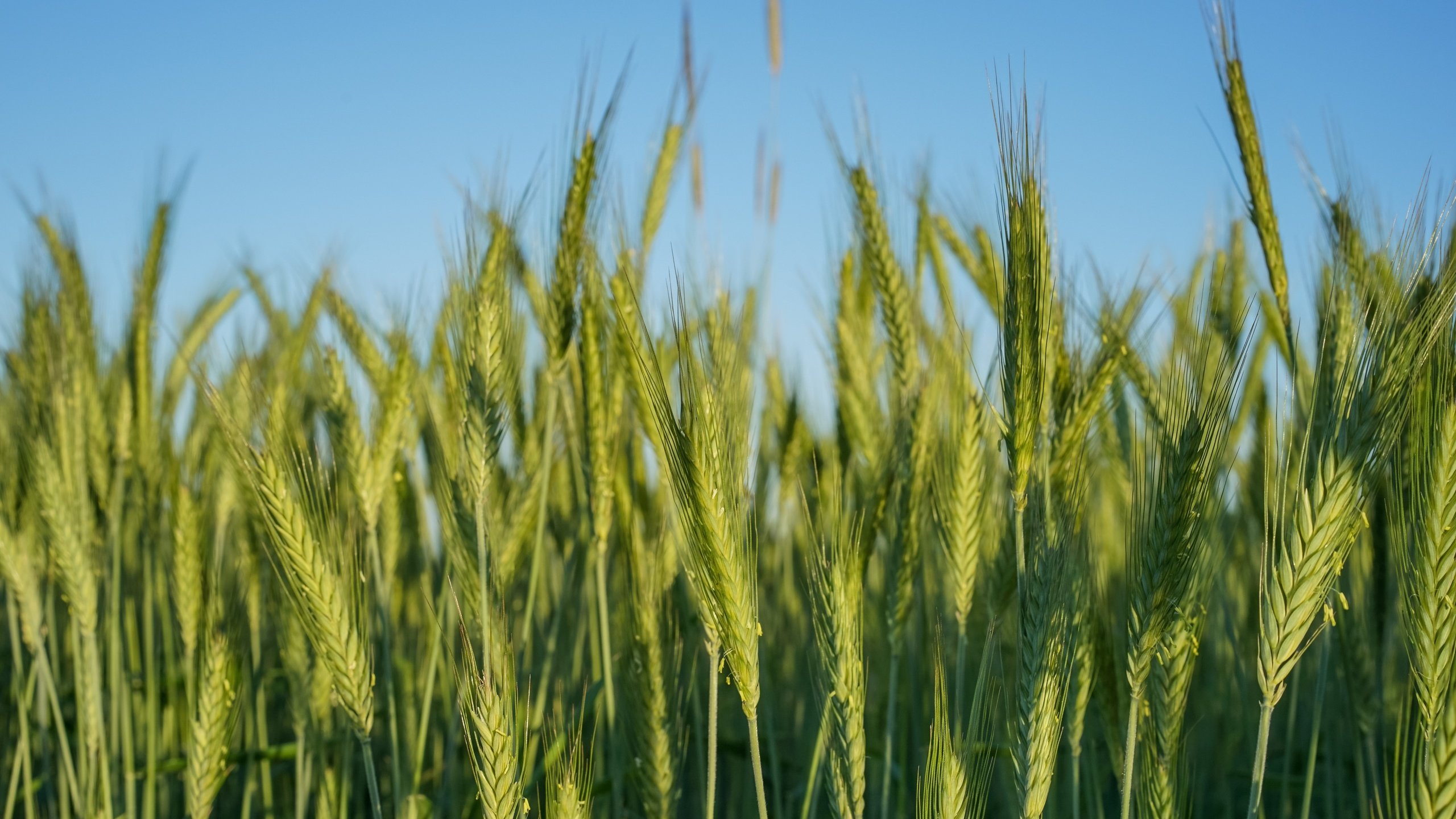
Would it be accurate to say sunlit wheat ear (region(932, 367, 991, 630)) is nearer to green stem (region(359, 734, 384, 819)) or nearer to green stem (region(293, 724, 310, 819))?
green stem (region(359, 734, 384, 819))

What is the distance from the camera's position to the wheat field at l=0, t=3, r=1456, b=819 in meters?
1.34

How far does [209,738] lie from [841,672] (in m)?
1.20

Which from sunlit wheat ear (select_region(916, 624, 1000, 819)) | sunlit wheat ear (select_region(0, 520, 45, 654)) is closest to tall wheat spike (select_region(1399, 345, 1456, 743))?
sunlit wheat ear (select_region(916, 624, 1000, 819))

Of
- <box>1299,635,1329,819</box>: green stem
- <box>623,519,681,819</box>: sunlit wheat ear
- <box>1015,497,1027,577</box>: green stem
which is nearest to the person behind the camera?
<box>1015,497,1027,577</box>: green stem

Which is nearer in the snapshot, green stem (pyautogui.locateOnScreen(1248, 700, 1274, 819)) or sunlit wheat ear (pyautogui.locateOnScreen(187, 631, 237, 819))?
green stem (pyautogui.locateOnScreen(1248, 700, 1274, 819))

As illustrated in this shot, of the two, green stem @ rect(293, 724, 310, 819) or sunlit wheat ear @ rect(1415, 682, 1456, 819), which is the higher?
sunlit wheat ear @ rect(1415, 682, 1456, 819)

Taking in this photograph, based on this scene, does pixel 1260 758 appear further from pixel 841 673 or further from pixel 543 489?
pixel 543 489

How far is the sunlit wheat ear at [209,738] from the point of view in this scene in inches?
70.1

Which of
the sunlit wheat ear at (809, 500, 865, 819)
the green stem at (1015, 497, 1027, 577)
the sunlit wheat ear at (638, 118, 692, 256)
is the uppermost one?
the sunlit wheat ear at (638, 118, 692, 256)

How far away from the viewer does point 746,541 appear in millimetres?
1462

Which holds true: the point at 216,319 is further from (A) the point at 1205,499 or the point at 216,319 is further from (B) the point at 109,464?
(A) the point at 1205,499

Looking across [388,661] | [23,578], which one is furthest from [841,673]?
[23,578]

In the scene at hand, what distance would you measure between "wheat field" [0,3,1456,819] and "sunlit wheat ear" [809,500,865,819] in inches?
0.4

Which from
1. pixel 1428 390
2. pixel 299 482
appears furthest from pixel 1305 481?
pixel 299 482
